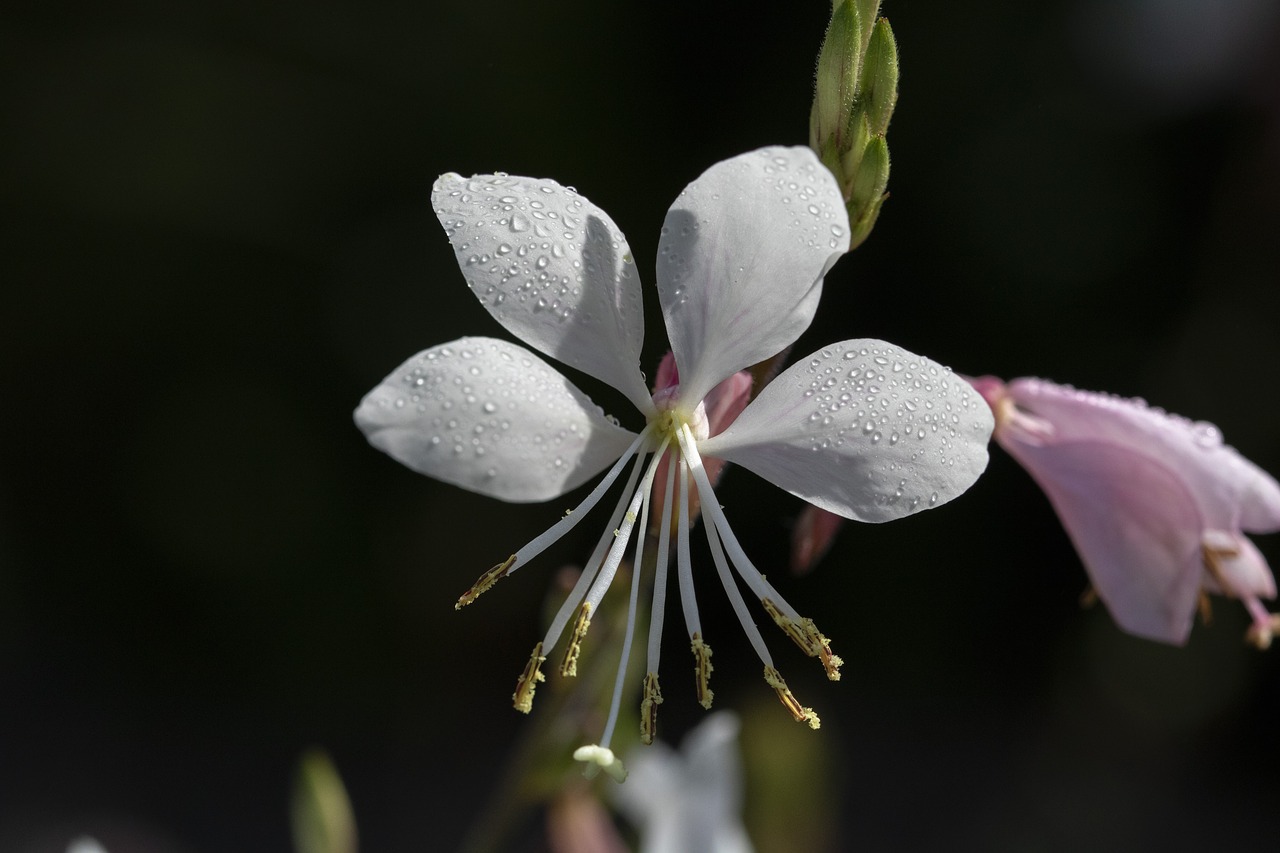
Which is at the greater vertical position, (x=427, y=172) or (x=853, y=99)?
(x=853, y=99)

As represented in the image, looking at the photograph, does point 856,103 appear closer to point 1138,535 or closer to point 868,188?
point 868,188

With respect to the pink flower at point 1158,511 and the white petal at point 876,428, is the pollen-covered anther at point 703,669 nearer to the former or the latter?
the white petal at point 876,428

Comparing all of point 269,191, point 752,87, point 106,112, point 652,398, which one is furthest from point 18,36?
point 652,398

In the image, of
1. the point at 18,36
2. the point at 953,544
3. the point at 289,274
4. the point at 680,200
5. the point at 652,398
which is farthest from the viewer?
the point at 953,544

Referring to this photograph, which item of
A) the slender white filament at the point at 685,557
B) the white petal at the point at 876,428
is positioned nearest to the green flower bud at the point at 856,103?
the white petal at the point at 876,428

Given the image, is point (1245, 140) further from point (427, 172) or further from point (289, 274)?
point (289, 274)

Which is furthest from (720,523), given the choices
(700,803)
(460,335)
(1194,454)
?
(460,335)

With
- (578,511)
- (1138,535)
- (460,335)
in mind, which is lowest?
(460,335)
